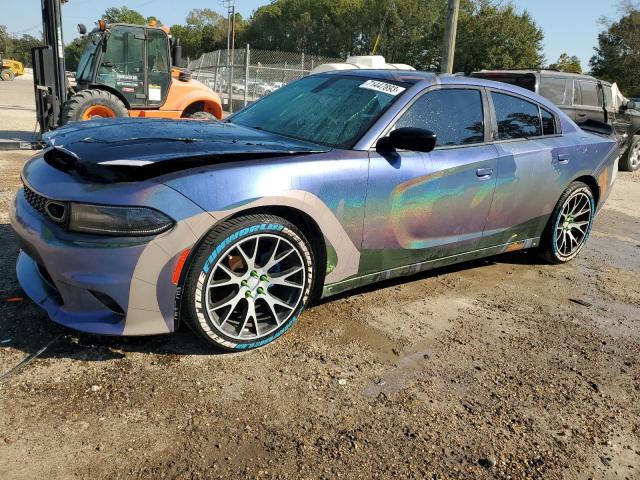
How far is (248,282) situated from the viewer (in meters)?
2.88

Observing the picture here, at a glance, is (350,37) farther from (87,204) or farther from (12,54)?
(87,204)

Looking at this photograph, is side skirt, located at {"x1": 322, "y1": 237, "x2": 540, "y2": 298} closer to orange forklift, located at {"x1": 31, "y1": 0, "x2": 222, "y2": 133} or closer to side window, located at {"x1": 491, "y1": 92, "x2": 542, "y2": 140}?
side window, located at {"x1": 491, "y1": 92, "x2": 542, "y2": 140}

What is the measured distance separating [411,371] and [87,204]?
6.18ft

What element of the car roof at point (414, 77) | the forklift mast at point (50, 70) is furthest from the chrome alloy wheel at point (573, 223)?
the forklift mast at point (50, 70)

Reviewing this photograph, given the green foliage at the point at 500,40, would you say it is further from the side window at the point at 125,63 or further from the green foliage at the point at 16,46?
the green foliage at the point at 16,46

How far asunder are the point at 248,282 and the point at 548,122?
3.10 metres

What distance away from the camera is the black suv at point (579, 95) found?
984 cm

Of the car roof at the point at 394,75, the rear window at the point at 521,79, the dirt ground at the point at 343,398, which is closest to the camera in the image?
the dirt ground at the point at 343,398

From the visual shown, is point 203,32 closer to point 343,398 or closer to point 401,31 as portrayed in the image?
point 401,31

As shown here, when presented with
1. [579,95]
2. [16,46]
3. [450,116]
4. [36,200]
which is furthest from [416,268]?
[16,46]

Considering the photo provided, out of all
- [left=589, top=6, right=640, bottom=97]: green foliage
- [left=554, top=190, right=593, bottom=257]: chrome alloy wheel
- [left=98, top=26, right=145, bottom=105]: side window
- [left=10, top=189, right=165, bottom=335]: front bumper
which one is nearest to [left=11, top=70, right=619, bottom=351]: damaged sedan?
[left=10, top=189, right=165, bottom=335]: front bumper

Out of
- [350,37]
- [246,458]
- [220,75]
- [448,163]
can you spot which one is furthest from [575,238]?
[350,37]

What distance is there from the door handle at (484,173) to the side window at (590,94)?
26.8 ft

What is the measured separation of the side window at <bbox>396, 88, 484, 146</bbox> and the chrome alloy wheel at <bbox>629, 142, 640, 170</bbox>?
412 inches
